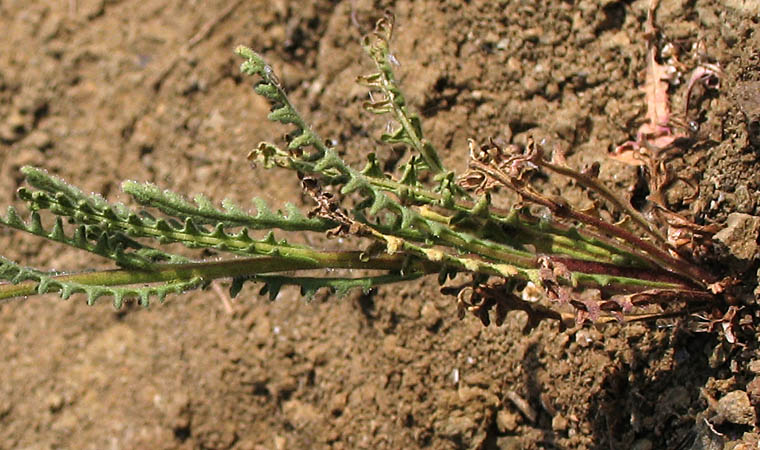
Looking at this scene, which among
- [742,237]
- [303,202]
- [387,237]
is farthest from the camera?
[303,202]

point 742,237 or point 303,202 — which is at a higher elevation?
point 303,202

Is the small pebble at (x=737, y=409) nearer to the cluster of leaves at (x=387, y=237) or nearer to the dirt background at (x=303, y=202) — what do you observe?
the dirt background at (x=303, y=202)

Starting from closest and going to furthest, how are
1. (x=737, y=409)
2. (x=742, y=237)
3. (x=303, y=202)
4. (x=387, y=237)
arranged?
(x=387, y=237), (x=737, y=409), (x=742, y=237), (x=303, y=202)

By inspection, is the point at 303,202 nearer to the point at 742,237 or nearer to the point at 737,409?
the point at 742,237

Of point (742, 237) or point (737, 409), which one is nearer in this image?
point (737, 409)

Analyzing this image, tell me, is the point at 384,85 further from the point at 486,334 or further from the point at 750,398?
the point at 750,398

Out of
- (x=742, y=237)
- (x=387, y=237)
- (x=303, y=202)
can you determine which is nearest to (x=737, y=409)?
(x=742, y=237)

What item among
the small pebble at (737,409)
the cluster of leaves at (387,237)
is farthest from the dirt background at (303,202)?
the cluster of leaves at (387,237)
